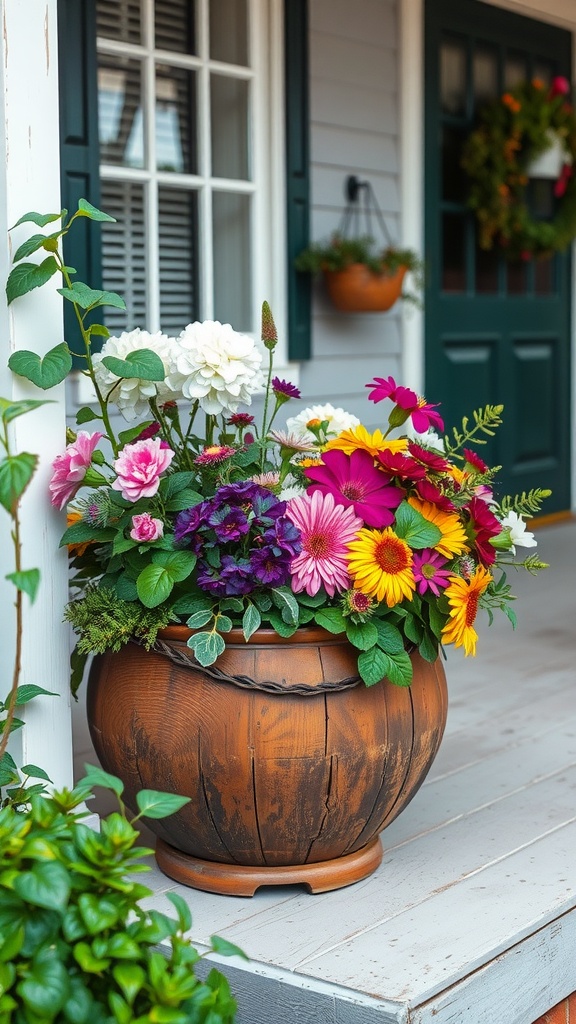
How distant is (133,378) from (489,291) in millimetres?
3473

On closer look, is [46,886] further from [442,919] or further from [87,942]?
[442,919]

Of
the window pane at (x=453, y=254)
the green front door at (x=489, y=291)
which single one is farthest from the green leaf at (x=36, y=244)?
the window pane at (x=453, y=254)

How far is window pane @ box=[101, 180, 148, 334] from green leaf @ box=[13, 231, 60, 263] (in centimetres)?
191

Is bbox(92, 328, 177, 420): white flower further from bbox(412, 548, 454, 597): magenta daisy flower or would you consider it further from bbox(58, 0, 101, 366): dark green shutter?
bbox(58, 0, 101, 366): dark green shutter

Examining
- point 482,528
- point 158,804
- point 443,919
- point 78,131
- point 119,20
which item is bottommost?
point 443,919

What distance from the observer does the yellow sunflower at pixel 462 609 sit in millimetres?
1600

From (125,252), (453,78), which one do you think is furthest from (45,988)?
(453,78)


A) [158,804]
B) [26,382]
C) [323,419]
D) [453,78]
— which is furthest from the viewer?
[453,78]

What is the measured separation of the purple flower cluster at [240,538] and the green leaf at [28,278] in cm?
35

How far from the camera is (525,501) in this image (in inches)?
69.7

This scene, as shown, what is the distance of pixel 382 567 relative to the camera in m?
1.55

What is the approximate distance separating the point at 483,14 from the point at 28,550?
12.2 ft

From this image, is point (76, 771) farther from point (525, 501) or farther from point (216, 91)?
point (216, 91)

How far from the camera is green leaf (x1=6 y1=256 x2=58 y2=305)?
61.9 inches
